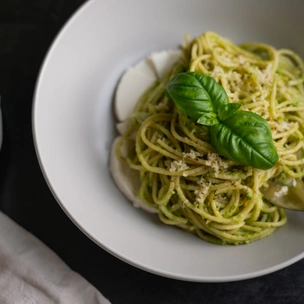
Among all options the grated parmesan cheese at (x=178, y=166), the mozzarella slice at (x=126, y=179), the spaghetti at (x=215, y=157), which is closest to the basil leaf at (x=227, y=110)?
the spaghetti at (x=215, y=157)

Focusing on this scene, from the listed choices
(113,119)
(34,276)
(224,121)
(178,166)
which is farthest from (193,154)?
(34,276)

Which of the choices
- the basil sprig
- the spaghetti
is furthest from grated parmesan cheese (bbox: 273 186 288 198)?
the basil sprig

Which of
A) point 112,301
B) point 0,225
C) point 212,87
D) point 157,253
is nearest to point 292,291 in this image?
point 157,253

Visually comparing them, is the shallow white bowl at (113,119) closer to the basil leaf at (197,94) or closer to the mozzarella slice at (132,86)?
the mozzarella slice at (132,86)

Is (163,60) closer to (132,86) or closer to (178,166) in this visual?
(132,86)

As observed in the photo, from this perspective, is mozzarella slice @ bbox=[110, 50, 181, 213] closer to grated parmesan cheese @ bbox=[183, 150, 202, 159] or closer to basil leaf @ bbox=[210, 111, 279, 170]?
grated parmesan cheese @ bbox=[183, 150, 202, 159]

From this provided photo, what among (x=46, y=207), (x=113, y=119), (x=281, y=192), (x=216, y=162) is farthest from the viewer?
(x=113, y=119)
